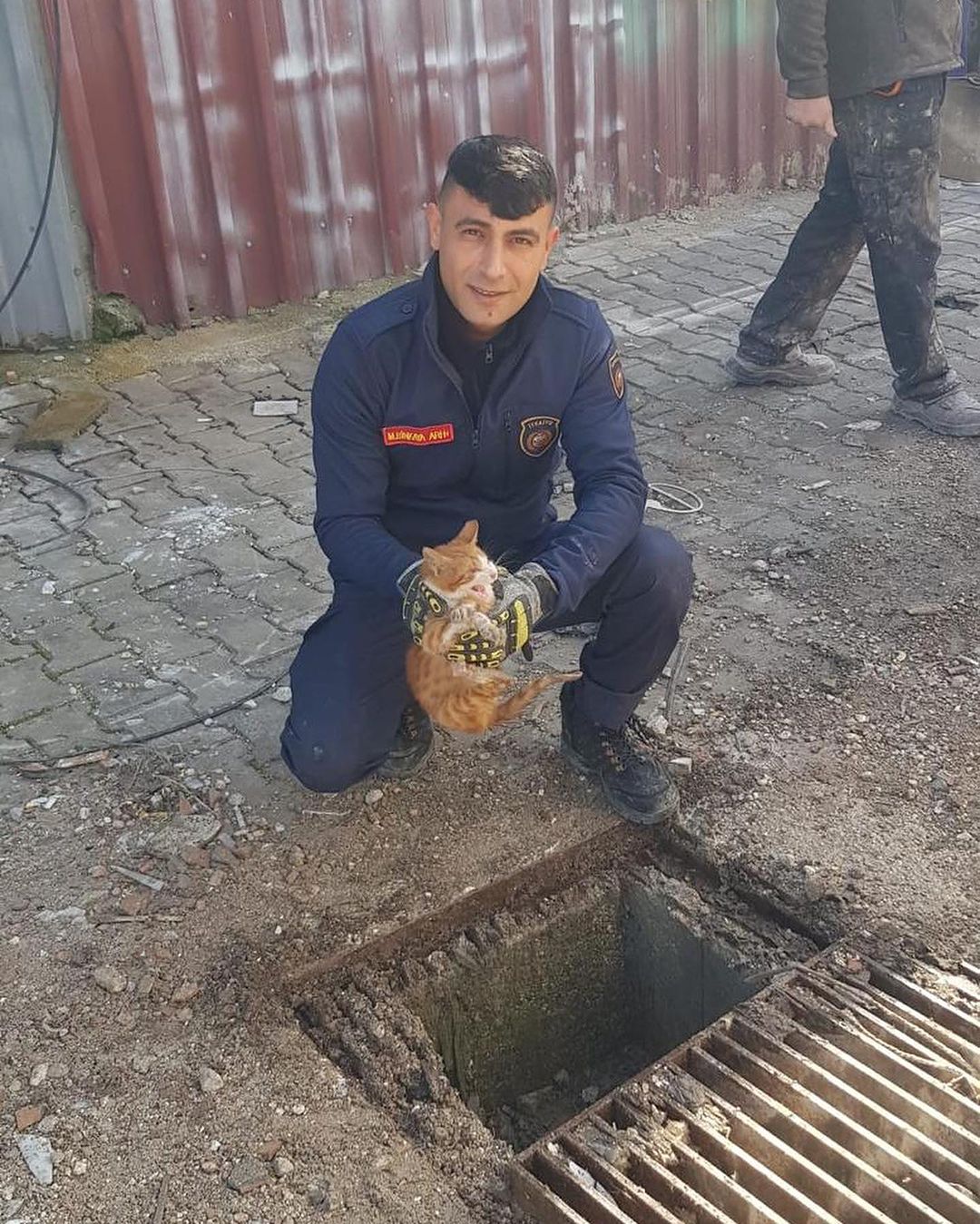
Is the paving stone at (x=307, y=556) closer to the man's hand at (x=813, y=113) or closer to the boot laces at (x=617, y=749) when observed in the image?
the boot laces at (x=617, y=749)

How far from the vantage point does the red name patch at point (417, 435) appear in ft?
9.91

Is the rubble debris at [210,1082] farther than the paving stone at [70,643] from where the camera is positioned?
No

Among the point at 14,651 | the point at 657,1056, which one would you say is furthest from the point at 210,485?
the point at 657,1056

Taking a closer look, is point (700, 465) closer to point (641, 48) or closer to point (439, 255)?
point (439, 255)

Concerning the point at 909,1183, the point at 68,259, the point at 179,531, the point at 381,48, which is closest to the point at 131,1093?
the point at 909,1183

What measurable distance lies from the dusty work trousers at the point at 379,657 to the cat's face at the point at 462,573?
0.40 m

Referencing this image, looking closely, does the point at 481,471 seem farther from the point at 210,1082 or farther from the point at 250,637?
the point at 210,1082

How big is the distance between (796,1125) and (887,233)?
365cm

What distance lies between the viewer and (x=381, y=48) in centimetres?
663

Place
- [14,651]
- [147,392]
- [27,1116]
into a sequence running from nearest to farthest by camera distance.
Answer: [27,1116]
[14,651]
[147,392]

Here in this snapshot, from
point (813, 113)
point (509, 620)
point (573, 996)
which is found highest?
point (813, 113)

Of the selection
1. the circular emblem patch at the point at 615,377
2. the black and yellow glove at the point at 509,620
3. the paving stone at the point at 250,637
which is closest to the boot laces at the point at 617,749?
the black and yellow glove at the point at 509,620

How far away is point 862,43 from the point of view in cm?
475

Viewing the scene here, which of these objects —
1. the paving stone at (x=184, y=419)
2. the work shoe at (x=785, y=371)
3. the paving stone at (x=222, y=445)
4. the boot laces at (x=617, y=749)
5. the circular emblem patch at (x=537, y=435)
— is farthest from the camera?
the work shoe at (x=785, y=371)
